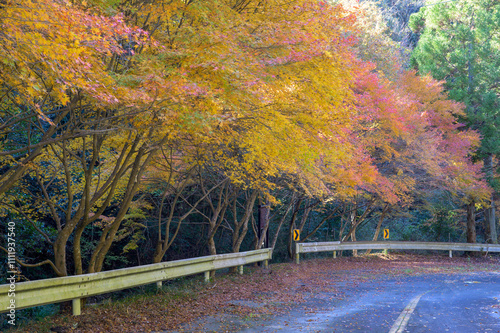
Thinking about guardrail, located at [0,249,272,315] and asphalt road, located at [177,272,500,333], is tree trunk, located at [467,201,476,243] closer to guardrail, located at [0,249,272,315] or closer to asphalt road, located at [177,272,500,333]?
asphalt road, located at [177,272,500,333]

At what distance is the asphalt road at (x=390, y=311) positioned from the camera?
7371mm

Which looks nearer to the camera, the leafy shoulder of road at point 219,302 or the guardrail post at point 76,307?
the leafy shoulder of road at point 219,302

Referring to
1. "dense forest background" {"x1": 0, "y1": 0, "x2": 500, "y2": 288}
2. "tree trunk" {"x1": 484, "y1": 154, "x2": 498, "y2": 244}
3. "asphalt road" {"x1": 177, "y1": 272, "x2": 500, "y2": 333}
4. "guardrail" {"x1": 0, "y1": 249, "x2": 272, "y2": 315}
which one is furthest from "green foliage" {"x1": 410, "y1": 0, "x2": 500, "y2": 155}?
"guardrail" {"x1": 0, "y1": 249, "x2": 272, "y2": 315}

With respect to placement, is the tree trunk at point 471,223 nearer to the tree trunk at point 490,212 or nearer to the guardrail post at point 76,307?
the tree trunk at point 490,212

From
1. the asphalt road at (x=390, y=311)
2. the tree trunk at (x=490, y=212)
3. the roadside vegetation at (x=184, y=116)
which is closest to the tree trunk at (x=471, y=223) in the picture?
the tree trunk at (x=490, y=212)

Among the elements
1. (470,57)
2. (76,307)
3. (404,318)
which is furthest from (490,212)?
(76,307)

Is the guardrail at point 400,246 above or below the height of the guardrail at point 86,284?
below

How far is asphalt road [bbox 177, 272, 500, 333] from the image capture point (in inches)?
290

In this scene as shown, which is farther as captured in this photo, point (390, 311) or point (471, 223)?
point (471, 223)

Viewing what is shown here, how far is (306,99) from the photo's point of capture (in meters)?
9.16

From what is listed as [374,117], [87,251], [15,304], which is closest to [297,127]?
[15,304]

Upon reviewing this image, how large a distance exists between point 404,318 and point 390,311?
0.72 metres

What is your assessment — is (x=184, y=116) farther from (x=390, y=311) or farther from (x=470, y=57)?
(x=470, y=57)

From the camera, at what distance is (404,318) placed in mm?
8188
